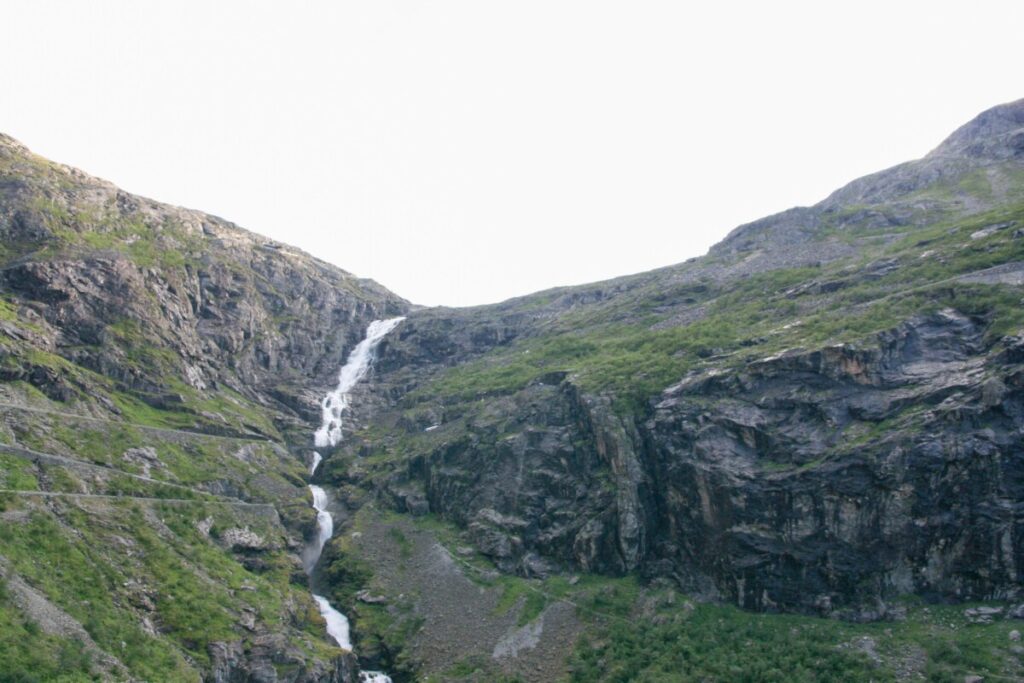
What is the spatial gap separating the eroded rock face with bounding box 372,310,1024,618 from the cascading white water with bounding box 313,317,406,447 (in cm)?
3274

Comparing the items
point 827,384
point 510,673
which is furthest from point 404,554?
point 827,384

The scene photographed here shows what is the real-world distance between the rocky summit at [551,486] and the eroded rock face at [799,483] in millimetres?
255

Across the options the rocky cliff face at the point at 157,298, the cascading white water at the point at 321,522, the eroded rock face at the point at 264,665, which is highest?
the rocky cliff face at the point at 157,298

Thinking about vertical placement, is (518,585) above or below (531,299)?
below

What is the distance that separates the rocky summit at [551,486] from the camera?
4941 centimetres

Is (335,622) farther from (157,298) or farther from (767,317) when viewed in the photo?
(157,298)

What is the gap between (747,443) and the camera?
64.6 meters

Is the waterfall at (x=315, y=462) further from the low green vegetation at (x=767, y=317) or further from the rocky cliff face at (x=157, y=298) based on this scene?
the low green vegetation at (x=767, y=317)

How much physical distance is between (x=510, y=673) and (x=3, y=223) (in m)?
94.4

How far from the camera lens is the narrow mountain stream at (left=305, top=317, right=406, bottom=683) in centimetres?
6450

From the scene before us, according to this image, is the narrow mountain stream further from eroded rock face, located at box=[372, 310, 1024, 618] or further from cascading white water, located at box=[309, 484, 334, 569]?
eroded rock face, located at box=[372, 310, 1024, 618]

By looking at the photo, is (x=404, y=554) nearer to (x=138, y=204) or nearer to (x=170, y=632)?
(x=170, y=632)

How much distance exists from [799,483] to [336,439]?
7064cm

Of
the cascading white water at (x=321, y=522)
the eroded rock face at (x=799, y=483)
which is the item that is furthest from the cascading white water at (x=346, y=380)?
the eroded rock face at (x=799, y=483)
